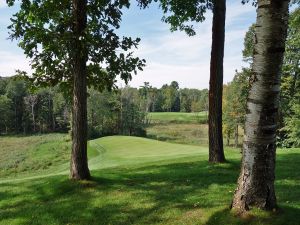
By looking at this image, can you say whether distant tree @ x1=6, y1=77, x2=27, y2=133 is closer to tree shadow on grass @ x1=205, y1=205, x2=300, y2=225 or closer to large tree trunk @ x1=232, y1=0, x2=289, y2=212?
tree shadow on grass @ x1=205, y1=205, x2=300, y2=225

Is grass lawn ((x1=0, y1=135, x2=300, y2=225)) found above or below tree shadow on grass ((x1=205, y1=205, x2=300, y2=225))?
below

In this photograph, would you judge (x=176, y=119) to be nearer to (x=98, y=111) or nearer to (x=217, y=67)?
(x=98, y=111)

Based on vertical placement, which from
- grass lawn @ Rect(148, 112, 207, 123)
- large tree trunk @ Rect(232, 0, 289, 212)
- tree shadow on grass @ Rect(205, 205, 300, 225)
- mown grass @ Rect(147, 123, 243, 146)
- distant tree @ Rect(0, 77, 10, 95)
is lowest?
mown grass @ Rect(147, 123, 243, 146)

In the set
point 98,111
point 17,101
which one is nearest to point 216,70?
point 98,111

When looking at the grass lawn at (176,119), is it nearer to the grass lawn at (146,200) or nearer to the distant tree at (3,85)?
the distant tree at (3,85)

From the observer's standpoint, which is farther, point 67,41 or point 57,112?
point 57,112

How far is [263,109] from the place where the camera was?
6.98 meters

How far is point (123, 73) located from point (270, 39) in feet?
22.3

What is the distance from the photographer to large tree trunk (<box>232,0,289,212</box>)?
6.83m

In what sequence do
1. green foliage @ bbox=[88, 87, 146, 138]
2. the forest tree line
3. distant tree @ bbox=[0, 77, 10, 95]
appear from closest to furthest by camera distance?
1. green foliage @ bbox=[88, 87, 146, 138]
2. the forest tree line
3. distant tree @ bbox=[0, 77, 10, 95]

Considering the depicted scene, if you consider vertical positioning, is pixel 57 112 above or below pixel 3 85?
below

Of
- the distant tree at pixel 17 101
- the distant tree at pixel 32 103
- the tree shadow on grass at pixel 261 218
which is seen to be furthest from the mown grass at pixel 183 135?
the tree shadow on grass at pixel 261 218

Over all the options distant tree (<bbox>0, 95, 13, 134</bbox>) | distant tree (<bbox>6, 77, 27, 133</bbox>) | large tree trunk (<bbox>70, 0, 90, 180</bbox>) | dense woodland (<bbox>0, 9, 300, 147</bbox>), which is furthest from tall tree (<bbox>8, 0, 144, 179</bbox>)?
distant tree (<bbox>6, 77, 27, 133</bbox>)

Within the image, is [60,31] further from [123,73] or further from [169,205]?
[169,205]
